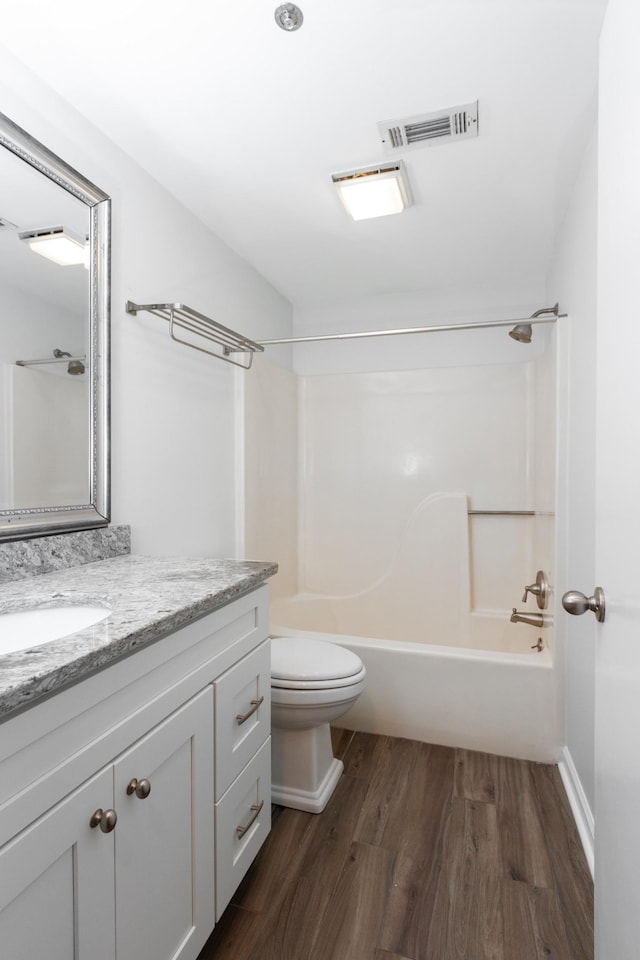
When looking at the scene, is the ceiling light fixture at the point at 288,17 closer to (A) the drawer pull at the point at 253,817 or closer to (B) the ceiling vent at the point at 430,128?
(B) the ceiling vent at the point at 430,128

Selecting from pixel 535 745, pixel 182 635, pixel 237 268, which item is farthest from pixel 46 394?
pixel 535 745

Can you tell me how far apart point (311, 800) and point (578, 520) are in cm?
138

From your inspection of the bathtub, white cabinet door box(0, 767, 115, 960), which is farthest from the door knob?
the bathtub

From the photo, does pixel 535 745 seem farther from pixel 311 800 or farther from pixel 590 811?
pixel 311 800

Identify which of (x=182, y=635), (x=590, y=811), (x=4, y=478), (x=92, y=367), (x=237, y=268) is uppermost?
(x=237, y=268)

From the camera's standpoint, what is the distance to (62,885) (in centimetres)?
73

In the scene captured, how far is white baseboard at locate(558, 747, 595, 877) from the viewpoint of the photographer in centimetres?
152

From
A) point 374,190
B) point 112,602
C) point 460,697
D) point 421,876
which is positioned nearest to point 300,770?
point 421,876

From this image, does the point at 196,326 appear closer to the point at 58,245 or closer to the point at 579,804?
the point at 58,245

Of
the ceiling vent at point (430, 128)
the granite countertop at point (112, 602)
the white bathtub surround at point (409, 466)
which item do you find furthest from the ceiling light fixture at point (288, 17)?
the white bathtub surround at point (409, 466)

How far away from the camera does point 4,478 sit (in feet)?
4.10

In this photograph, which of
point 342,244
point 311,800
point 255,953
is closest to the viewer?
point 255,953

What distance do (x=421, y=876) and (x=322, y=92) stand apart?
7.46 feet

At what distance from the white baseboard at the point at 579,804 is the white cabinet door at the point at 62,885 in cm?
139
